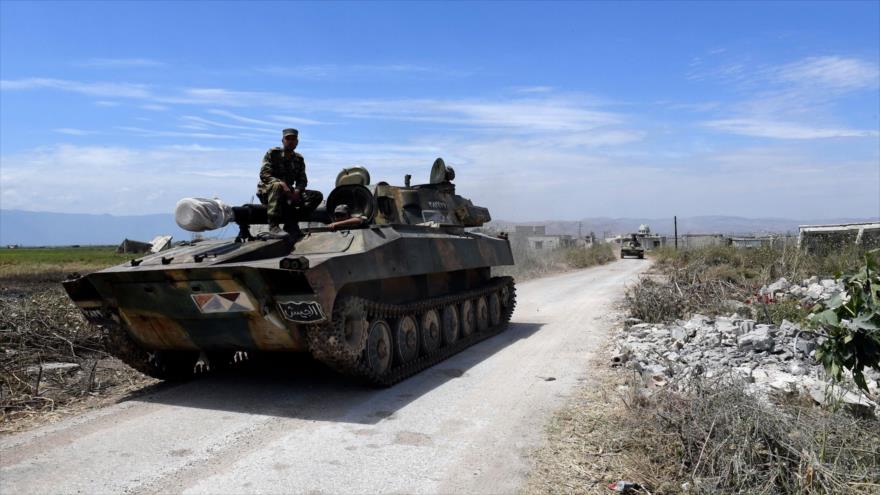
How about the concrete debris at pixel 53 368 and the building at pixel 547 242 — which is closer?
the concrete debris at pixel 53 368

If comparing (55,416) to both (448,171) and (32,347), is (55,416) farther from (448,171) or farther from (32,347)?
(448,171)

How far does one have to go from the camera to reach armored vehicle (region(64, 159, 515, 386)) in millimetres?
7145

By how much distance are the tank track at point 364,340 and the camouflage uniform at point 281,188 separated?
5.53ft

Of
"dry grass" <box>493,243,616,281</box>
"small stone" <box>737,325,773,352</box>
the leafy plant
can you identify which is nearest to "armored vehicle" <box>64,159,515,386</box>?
"small stone" <box>737,325,773,352</box>

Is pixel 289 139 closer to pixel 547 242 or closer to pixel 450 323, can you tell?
pixel 450 323

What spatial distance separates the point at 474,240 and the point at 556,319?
2927 mm

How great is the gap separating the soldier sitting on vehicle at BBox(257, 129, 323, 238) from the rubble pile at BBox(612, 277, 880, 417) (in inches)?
175

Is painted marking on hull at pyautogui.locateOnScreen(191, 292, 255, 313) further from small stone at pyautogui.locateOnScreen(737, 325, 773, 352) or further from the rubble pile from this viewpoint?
small stone at pyautogui.locateOnScreen(737, 325, 773, 352)

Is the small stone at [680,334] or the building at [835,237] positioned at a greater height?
the building at [835,237]

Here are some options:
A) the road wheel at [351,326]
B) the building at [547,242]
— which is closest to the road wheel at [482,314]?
the road wheel at [351,326]

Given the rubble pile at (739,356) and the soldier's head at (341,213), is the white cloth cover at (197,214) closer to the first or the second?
the soldier's head at (341,213)

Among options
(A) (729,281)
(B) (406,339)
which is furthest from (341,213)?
(A) (729,281)

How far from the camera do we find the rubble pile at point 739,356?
6488mm

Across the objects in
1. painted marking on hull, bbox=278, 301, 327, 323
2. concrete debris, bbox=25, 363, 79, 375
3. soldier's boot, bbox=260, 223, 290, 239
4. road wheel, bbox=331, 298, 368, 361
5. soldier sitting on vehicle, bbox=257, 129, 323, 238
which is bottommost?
concrete debris, bbox=25, 363, 79, 375
